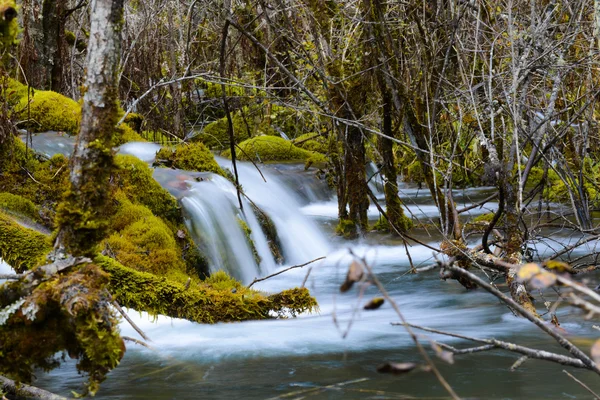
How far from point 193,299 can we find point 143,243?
1.42 metres

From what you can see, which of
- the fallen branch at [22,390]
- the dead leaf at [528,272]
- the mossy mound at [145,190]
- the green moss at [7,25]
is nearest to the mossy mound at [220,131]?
the mossy mound at [145,190]

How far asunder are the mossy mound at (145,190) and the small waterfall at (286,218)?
1802 millimetres

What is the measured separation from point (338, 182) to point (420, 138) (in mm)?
1815

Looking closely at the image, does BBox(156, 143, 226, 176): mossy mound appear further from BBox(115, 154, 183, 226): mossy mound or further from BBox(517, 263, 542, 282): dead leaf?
BBox(517, 263, 542, 282): dead leaf

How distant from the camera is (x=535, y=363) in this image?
3.96 m

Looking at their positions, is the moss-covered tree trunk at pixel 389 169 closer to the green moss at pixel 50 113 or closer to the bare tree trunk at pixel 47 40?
the green moss at pixel 50 113

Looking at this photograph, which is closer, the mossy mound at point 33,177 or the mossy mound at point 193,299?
the mossy mound at point 193,299

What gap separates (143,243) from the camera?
17.2 feet

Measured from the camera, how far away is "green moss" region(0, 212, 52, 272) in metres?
3.94

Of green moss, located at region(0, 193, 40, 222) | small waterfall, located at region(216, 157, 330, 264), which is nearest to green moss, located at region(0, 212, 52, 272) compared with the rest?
green moss, located at region(0, 193, 40, 222)

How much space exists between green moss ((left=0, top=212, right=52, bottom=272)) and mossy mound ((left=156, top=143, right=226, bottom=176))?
3.48 m

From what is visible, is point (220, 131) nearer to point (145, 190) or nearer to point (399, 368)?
point (145, 190)

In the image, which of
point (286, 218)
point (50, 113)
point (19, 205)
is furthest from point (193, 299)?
point (286, 218)

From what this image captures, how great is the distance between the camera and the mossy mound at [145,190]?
19.3ft
